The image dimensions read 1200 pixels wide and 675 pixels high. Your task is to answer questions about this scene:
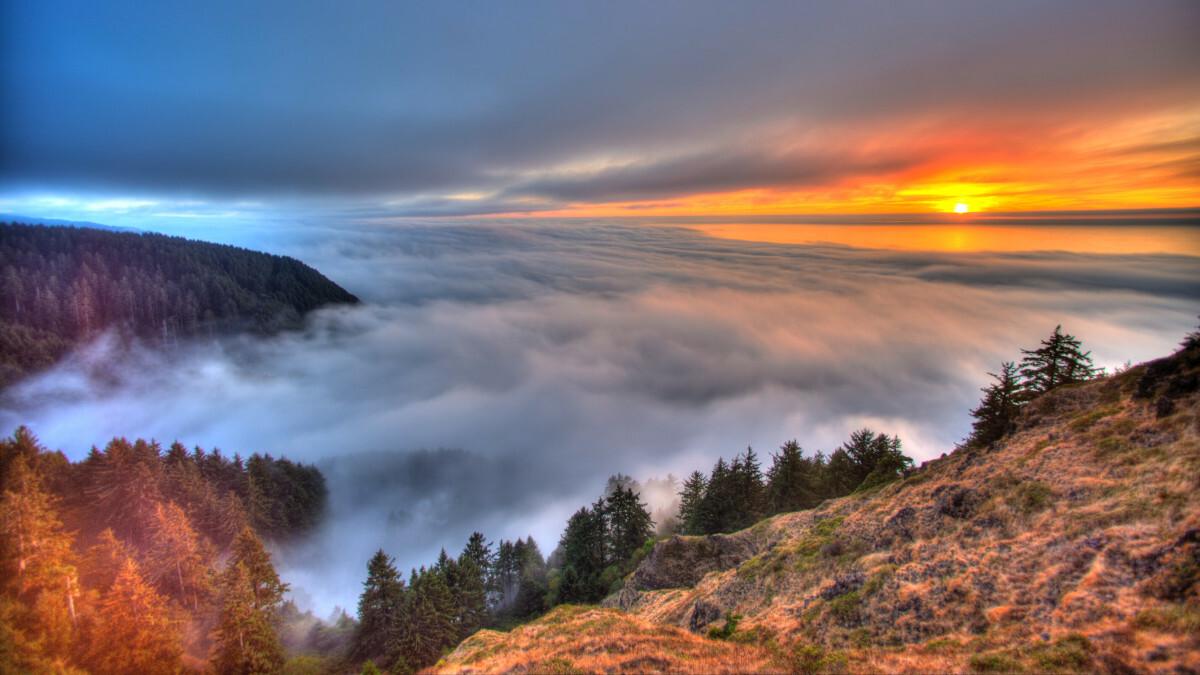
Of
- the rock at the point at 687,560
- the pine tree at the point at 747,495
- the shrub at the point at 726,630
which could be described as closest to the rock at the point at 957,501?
the shrub at the point at 726,630

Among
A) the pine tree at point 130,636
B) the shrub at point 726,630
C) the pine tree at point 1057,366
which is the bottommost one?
the pine tree at point 130,636

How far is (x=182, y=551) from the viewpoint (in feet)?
135

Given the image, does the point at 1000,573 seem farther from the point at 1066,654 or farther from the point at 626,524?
the point at 626,524

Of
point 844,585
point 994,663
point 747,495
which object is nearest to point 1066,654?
point 994,663

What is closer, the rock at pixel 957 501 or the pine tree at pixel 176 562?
the rock at pixel 957 501

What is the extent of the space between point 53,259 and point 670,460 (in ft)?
821

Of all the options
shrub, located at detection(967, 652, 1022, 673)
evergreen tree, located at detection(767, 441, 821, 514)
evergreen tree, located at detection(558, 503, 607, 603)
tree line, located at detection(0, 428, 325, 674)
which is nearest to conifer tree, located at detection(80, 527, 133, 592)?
tree line, located at detection(0, 428, 325, 674)

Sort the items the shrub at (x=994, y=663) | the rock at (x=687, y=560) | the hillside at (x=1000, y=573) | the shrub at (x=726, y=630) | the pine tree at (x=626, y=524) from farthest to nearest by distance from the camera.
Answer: the pine tree at (x=626, y=524) < the rock at (x=687, y=560) < the shrub at (x=726, y=630) < the hillside at (x=1000, y=573) < the shrub at (x=994, y=663)

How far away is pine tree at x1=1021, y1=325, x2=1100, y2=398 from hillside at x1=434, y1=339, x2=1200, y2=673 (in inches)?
158

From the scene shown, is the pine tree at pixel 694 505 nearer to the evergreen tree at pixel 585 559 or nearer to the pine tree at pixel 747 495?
the pine tree at pixel 747 495

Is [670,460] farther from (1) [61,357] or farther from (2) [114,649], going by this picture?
(1) [61,357]

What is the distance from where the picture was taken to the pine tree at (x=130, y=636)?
85.0 ft

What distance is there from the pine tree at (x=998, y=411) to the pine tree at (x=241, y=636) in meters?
54.5

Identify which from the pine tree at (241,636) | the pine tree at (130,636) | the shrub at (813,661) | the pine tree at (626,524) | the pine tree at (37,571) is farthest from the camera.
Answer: the pine tree at (626,524)
